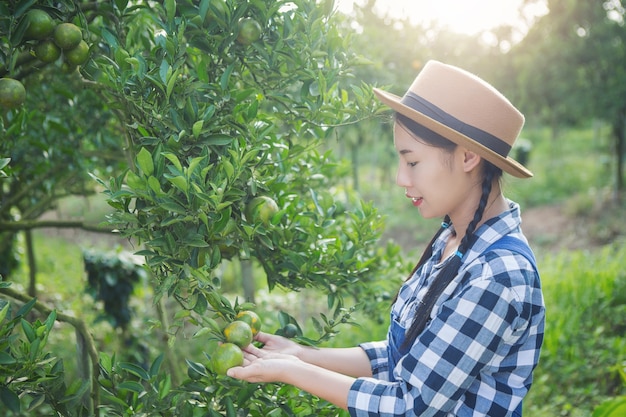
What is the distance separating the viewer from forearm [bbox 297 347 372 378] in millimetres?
1769

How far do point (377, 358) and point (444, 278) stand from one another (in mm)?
456

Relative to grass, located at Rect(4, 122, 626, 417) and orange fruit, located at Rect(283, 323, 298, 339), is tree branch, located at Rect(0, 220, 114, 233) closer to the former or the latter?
grass, located at Rect(4, 122, 626, 417)

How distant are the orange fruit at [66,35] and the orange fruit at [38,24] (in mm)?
21

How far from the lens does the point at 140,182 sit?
1429 millimetres

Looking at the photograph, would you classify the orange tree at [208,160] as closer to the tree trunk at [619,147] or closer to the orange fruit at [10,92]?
the orange fruit at [10,92]

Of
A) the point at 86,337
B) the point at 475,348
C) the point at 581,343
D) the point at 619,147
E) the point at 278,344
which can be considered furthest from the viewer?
the point at 619,147

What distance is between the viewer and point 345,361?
181cm

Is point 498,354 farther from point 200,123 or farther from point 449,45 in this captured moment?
point 449,45

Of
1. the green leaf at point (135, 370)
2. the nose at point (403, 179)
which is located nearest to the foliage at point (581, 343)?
the nose at point (403, 179)

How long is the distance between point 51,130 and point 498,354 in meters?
2.21

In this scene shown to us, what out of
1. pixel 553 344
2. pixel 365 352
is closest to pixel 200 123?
pixel 365 352

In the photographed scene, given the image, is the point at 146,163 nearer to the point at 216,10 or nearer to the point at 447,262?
the point at 216,10

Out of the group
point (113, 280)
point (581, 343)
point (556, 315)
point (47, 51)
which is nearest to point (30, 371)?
point (47, 51)

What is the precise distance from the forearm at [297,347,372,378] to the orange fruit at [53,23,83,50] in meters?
1.05
